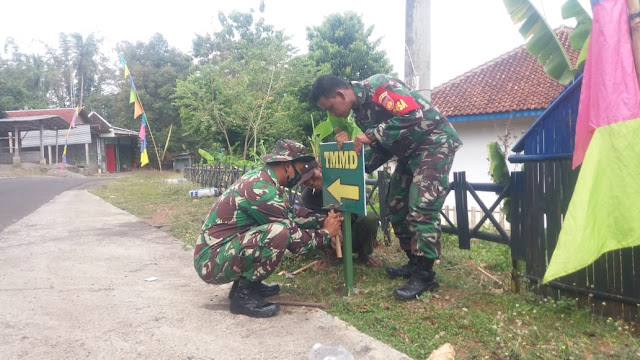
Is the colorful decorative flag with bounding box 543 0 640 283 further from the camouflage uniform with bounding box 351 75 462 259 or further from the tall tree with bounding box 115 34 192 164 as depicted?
the tall tree with bounding box 115 34 192 164

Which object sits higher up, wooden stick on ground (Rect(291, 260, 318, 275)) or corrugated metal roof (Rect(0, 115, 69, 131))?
corrugated metal roof (Rect(0, 115, 69, 131))

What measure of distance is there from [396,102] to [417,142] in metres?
0.37

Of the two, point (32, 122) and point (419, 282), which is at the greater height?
point (32, 122)

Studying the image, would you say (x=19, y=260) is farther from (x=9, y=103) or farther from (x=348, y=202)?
(x=9, y=103)

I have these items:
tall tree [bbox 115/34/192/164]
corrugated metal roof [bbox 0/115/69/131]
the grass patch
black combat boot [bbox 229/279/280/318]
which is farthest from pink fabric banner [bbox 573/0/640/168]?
corrugated metal roof [bbox 0/115/69/131]

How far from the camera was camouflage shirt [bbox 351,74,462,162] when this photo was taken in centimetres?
313

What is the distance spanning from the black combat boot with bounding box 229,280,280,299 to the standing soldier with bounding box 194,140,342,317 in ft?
0.13

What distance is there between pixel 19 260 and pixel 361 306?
4.22 m

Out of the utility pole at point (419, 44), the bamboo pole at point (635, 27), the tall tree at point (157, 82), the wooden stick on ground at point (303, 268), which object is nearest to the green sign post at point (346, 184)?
the wooden stick on ground at point (303, 268)

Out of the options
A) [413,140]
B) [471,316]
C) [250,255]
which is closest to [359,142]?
[413,140]

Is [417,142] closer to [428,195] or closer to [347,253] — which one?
[428,195]

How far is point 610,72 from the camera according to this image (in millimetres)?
1827

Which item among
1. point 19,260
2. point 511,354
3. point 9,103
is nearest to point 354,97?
point 511,354

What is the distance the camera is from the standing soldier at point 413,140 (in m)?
3.15
